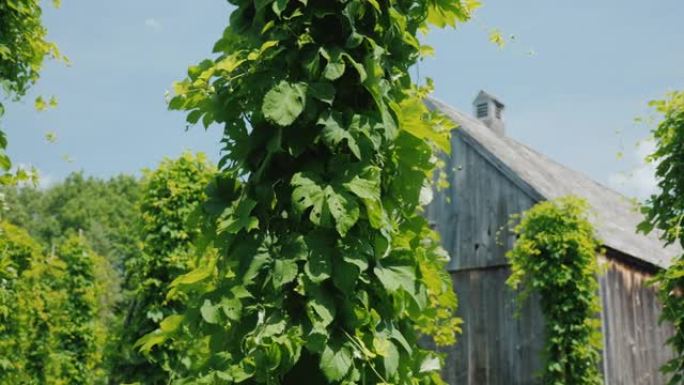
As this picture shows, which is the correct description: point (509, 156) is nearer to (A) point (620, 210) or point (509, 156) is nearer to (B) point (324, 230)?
(A) point (620, 210)

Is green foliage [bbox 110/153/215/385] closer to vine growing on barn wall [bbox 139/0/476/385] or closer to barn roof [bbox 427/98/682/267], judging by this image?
barn roof [bbox 427/98/682/267]

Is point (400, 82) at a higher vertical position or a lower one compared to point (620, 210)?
lower

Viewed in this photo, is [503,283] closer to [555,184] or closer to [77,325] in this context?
[555,184]

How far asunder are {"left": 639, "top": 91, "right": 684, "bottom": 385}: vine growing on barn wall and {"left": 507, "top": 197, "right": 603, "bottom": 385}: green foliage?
3.22 m

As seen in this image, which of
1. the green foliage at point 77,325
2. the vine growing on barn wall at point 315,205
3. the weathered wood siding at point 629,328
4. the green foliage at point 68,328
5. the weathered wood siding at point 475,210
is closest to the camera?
the vine growing on barn wall at point 315,205

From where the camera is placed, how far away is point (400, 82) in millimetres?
3246

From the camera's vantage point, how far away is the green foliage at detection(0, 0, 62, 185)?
5.27m

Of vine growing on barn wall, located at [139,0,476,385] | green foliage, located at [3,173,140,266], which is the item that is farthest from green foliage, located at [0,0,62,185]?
green foliage, located at [3,173,140,266]

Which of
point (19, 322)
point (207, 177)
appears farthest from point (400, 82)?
point (19, 322)

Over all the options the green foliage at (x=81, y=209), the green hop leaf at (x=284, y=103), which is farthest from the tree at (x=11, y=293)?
the green foliage at (x=81, y=209)

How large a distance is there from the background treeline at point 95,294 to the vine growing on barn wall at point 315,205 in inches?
11.8

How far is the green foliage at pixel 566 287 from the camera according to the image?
9.68 m

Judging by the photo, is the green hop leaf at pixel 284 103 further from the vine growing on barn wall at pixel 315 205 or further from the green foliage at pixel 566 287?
the green foliage at pixel 566 287

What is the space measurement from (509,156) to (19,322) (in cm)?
804
